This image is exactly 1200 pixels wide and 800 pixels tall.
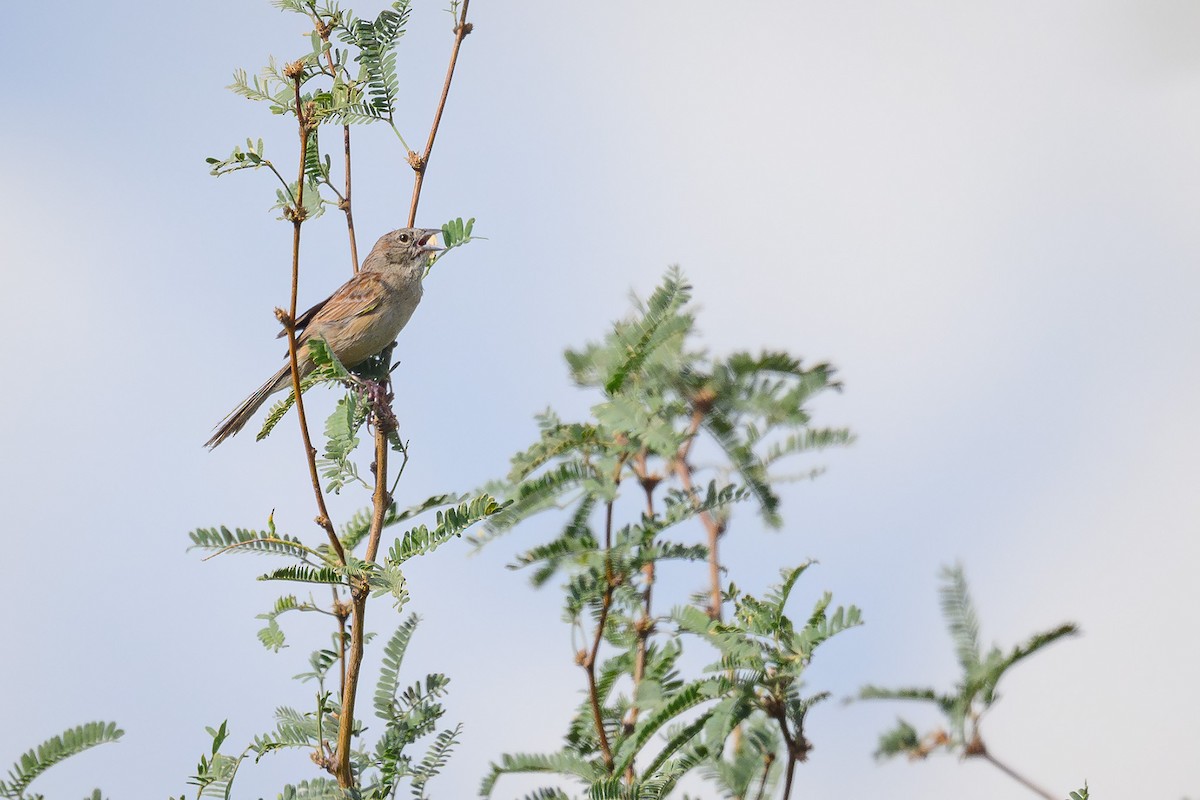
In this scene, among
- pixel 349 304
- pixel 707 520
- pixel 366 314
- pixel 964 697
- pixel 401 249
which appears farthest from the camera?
pixel 401 249

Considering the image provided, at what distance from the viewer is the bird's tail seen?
19.6 ft

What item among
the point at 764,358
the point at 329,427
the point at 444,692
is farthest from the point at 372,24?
the point at 444,692

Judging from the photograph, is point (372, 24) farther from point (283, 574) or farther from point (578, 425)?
point (283, 574)

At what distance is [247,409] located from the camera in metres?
6.11

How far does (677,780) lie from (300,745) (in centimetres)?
109

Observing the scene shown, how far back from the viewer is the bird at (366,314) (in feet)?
18.6

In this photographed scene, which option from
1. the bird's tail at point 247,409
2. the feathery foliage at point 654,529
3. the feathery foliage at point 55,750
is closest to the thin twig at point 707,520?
the feathery foliage at point 654,529

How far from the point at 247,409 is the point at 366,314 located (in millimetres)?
967

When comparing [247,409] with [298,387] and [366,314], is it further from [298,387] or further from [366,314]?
[298,387]

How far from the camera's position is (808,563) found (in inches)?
113

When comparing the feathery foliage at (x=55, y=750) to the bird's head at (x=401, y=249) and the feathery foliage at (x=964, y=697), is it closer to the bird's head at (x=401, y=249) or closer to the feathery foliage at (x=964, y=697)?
the feathery foliage at (x=964, y=697)

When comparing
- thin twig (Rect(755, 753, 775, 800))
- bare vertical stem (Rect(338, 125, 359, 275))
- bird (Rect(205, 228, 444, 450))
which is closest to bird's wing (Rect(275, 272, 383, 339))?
bird (Rect(205, 228, 444, 450))

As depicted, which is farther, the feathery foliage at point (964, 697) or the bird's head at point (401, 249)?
the bird's head at point (401, 249)

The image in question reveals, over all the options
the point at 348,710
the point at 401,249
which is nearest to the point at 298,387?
the point at 348,710
